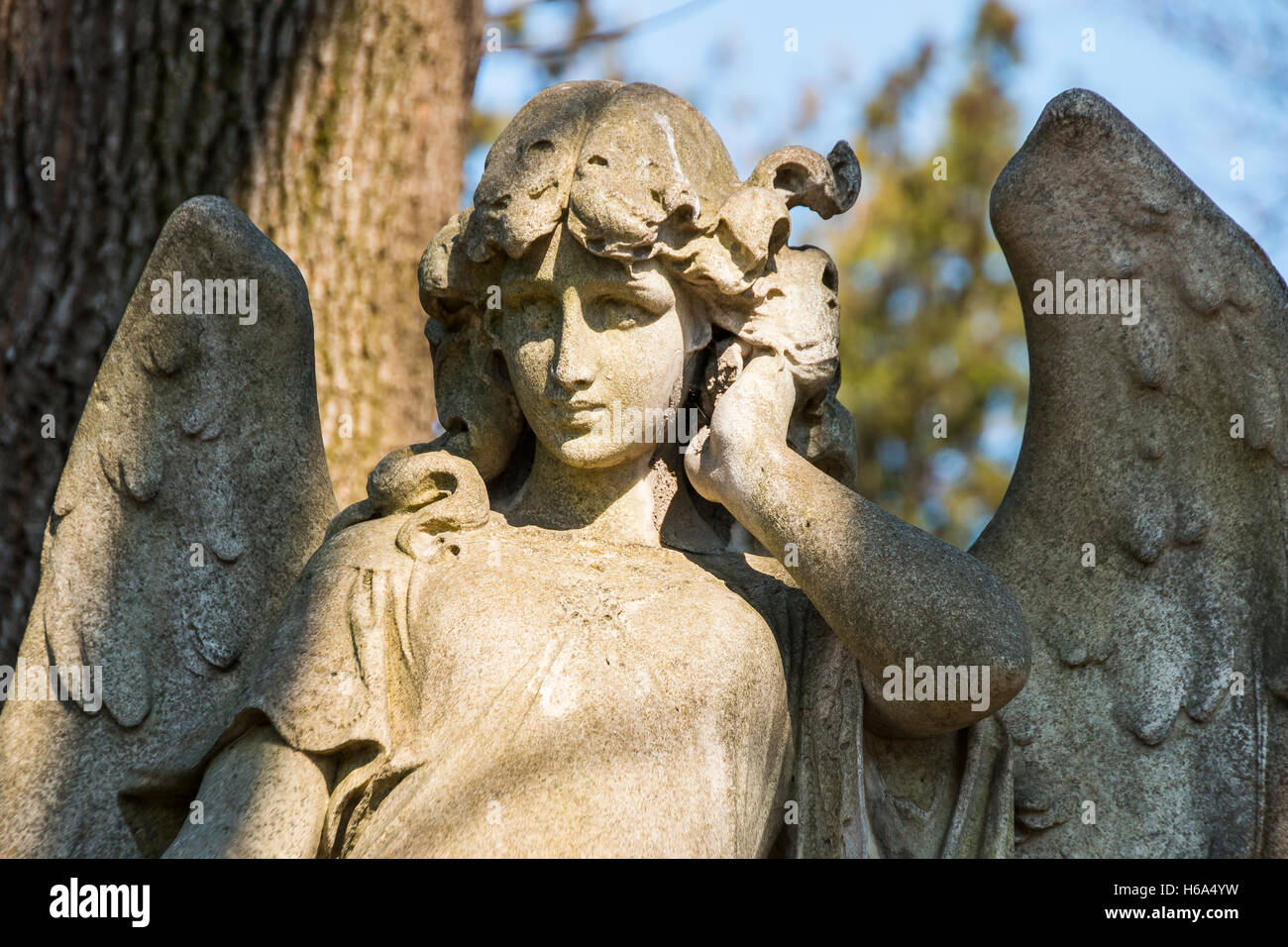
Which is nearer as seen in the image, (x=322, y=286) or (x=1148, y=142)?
(x=1148, y=142)

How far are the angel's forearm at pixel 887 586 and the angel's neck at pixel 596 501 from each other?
1.28ft

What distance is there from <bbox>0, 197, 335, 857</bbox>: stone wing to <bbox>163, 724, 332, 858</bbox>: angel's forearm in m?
0.42

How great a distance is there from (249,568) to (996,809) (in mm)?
1678

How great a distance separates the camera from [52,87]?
6.44 meters

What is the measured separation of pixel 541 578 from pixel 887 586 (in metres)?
0.70

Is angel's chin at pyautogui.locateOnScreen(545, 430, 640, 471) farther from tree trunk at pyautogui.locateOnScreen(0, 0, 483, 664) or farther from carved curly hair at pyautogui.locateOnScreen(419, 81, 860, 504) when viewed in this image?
tree trunk at pyautogui.locateOnScreen(0, 0, 483, 664)

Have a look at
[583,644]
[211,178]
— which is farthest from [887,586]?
[211,178]

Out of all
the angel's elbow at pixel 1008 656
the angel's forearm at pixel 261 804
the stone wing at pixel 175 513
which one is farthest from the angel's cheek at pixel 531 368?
the angel's elbow at pixel 1008 656

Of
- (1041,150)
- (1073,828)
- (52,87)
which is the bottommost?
(1073,828)

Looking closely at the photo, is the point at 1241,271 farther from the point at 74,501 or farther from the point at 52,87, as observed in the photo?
the point at 52,87

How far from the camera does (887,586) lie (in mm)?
A: 3621

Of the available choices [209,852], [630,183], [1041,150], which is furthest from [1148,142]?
[209,852]
